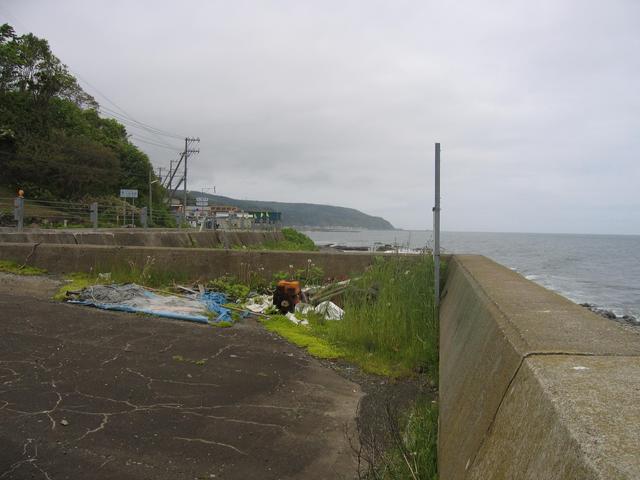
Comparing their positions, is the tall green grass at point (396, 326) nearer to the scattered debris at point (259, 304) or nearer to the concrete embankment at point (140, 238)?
the scattered debris at point (259, 304)

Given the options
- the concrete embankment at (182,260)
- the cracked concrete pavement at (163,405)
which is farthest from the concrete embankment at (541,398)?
the concrete embankment at (182,260)

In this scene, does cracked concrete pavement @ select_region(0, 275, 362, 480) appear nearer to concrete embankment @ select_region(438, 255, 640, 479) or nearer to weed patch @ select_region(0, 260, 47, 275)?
concrete embankment @ select_region(438, 255, 640, 479)

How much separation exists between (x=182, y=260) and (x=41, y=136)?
37.8m

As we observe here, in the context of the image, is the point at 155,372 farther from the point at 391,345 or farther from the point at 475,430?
the point at 475,430

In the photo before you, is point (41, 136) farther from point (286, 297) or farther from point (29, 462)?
point (29, 462)

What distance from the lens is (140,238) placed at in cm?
1736

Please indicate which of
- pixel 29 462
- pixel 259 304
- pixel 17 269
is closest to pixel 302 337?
pixel 259 304

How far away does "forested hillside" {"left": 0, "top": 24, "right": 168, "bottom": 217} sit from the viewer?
38.1 metres

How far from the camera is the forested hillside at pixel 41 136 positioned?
125 ft

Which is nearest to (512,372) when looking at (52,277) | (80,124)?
(52,277)

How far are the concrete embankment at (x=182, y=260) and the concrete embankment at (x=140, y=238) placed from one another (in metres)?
2.45

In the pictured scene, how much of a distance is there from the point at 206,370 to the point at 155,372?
46cm

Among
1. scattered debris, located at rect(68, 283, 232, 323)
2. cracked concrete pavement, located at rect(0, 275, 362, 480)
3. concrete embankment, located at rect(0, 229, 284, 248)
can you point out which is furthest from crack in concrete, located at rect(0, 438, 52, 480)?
concrete embankment, located at rect(0, 229, 284, 248)

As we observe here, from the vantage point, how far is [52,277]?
9.15 meters
